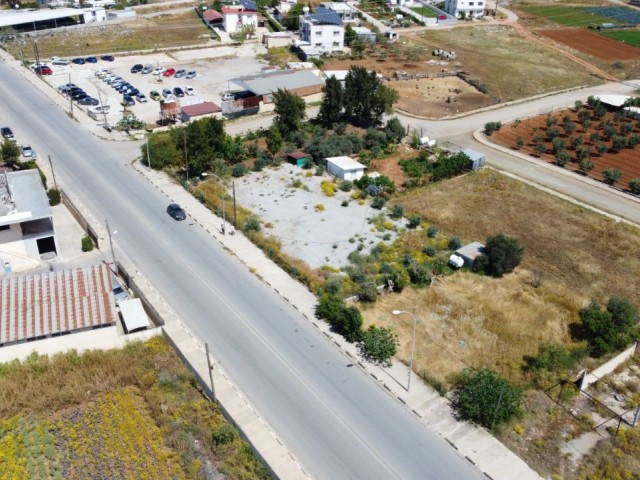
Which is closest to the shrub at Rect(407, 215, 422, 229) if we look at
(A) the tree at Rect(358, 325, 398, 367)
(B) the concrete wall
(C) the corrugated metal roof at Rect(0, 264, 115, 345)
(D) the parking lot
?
(A) the tree at Rect(358, 325, 398, 367)

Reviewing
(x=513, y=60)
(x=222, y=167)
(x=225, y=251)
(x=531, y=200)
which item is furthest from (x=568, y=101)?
(x=225, y=251)

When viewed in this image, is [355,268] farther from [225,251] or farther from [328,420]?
[328,420]

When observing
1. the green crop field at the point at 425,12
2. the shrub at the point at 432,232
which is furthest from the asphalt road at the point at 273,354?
the green crop field at the point at 425,12

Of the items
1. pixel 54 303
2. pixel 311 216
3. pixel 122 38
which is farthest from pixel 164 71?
pixel 54 303

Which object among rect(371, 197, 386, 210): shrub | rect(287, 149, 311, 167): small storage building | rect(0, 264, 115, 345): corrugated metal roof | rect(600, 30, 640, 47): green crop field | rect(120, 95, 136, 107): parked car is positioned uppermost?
rect(600, 30, 640, 47): green crop field

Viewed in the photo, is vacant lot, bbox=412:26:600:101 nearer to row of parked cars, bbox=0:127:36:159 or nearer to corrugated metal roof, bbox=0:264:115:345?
row of parked cars, bbox=0:127:36:159

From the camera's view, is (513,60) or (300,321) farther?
(513,60)

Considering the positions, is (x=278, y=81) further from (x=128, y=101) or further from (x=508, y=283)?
(x=508, y=283)
